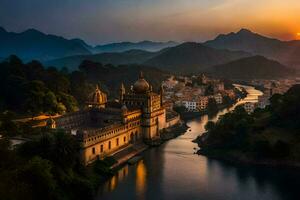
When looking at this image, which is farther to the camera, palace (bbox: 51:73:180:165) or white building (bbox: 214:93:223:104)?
white building (bbox: 214:93:223:104)

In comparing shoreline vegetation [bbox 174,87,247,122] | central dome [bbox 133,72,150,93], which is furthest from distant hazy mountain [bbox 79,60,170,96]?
central dome [bbox 133,72,150,93]

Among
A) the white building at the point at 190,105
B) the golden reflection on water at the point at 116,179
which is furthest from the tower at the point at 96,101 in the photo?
the white building at the point at 190,105

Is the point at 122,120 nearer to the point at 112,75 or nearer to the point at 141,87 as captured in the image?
the point at 141,87

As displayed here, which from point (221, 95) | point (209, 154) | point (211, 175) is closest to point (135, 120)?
point (209, 154)

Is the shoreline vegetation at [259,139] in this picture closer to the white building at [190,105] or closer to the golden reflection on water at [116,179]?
the golden reflection on water at [116,179]

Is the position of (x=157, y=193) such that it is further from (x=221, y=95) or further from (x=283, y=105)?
(x=221, y=95)

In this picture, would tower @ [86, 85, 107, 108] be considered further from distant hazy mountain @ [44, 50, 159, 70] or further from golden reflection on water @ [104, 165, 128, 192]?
distant hazy mountain @ [44, 50, 159, 70]

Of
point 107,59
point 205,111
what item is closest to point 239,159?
point 205,111
